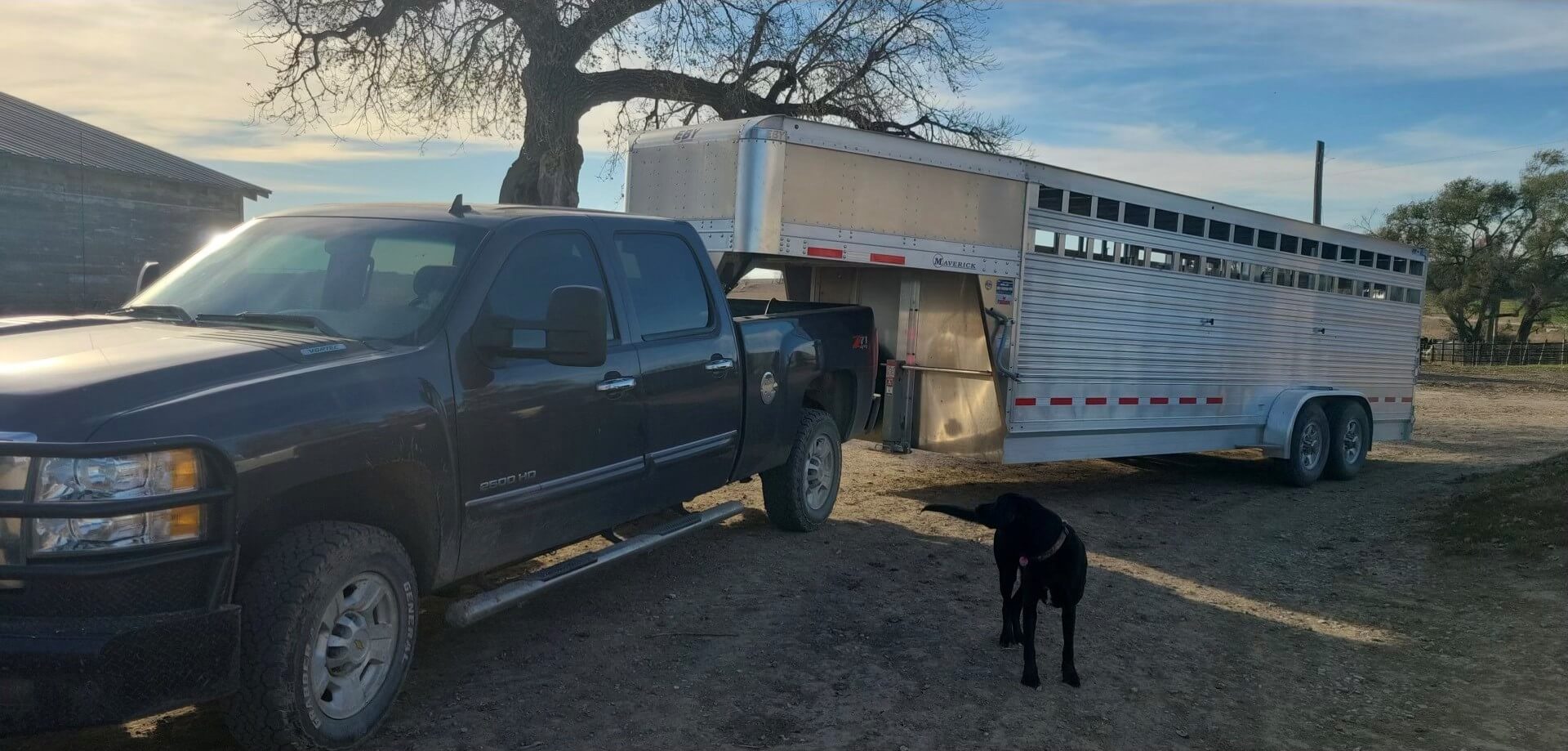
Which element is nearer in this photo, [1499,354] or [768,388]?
[768,388]

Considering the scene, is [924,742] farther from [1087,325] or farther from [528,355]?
[1087,325]

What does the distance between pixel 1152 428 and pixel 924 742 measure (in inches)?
258

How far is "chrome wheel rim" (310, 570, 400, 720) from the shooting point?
11.9 ft

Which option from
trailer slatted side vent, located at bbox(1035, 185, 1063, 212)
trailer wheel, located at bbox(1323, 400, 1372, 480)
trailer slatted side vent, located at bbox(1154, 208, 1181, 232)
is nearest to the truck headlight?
trailer slatted side vent, located at bbox(1035, 185, 1063, 212)

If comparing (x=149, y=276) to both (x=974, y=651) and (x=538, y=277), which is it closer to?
(x=538, y=277)

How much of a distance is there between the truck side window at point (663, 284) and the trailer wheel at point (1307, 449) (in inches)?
299

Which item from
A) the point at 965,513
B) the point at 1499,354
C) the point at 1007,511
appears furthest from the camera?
the point at 1499,354

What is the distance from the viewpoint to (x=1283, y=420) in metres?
11.1

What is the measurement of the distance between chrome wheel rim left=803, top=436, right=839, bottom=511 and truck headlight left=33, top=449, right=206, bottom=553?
4662 millimetres

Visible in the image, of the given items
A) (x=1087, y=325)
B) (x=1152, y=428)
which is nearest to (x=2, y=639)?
(x=1087, y=325)

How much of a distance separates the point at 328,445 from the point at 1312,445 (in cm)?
1066

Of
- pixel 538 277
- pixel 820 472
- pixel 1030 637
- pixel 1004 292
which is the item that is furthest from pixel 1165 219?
pixel 538 277

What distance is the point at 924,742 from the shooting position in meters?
4.25

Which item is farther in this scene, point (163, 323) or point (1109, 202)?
point (1109, 202)
